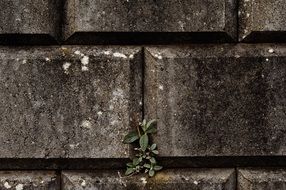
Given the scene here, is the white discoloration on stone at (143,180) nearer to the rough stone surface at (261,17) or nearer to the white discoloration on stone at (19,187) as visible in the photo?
the white discoloration on stone at (19,187)

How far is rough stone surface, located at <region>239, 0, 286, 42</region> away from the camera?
1.72 meters

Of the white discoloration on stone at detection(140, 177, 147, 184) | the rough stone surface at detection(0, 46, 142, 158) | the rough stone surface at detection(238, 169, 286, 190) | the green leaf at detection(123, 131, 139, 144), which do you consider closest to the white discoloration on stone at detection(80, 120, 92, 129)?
the rough stone surface at detection(0, 46, 142, 158)

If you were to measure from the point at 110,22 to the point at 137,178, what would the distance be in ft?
1.60

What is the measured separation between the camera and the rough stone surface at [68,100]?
1719 mm

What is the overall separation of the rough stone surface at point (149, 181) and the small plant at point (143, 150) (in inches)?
1.0

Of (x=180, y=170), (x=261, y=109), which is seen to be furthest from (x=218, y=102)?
(x=180, y=170)

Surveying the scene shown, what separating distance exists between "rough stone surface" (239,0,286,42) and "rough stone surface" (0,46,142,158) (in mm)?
342

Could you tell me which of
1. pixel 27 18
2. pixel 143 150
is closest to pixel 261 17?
pixel 143 150

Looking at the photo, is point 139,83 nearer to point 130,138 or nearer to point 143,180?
point 130,138

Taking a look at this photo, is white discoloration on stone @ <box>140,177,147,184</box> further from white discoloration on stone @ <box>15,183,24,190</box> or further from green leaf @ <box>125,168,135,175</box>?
white discoloration on stone @ <box>15,183,24,190</box>

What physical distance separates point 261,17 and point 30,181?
2.86ft

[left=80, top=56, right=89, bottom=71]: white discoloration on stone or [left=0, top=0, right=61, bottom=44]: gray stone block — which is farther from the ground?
[left=0, top=0, right=61, bottom=44]: gray stone block

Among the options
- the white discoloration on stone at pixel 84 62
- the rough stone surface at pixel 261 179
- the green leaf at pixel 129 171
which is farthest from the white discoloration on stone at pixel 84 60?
the rough stone surface at pixel 261 179

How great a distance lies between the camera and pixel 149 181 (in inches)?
69.1
